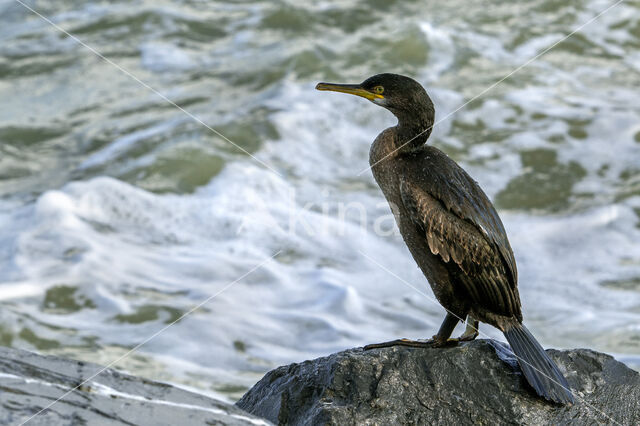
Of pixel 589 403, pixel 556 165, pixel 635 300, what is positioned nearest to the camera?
pixel 589 403

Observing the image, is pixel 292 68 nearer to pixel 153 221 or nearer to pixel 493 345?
pixel 153 221

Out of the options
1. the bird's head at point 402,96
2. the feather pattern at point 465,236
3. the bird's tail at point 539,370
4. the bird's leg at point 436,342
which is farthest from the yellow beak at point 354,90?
the bird's tail at point 539,370

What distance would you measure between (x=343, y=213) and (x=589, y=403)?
6.23 metres

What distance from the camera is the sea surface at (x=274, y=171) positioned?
26.5ft

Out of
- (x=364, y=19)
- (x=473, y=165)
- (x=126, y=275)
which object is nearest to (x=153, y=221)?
(x=126, y=275)

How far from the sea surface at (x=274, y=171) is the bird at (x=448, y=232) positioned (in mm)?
3571

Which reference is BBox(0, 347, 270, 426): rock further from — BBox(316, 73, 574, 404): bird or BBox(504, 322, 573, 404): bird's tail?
BBox(504, 322, 573, 404): bird's tail

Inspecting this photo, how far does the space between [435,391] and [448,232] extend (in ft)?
2.33

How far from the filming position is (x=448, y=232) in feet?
12.5

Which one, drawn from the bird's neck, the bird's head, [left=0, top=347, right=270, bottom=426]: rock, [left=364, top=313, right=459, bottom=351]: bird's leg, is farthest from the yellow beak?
[left=0, top=347, right=270, bottom=426]: rock

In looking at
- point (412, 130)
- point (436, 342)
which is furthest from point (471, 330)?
point (412, 130)

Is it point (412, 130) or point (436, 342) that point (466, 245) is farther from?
point (412, 130)

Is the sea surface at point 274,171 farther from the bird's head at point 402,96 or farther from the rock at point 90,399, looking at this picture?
the bird's head at point 402,96

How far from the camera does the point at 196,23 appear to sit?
→ 14469mm
